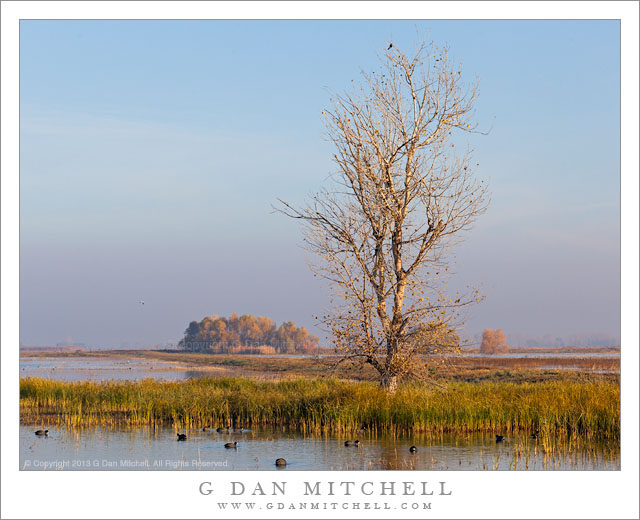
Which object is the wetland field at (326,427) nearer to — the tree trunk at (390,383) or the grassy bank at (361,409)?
the grassy bank at (361,409)

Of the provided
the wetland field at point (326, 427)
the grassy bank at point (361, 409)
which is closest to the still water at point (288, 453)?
the wetland field at point (326, 427)

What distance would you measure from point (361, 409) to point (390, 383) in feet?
Result: 8.74

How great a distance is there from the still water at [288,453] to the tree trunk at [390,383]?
3.70 m

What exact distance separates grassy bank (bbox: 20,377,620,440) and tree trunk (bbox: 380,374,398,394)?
383mm

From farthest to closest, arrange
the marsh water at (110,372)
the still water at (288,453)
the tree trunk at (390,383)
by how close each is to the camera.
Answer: the marsh water at (110,372) → the tree trunk at (390,383) → the still water at (288,453)

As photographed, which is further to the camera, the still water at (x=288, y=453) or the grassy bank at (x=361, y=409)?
the grassy bank at (x=361, y=409)

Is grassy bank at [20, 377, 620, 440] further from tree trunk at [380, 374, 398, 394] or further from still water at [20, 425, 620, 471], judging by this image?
still water at [20, 425, 620, 471]

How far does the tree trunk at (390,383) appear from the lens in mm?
21453

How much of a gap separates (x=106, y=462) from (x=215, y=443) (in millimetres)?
2756

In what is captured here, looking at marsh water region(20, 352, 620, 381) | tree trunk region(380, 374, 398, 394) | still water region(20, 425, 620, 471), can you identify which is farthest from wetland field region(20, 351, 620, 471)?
marsh water region(20, 352, 620, 381)

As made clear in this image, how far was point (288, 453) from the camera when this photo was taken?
612 inches

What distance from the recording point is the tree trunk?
21453mm

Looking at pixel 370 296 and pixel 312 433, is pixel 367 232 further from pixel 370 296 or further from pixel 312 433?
pixel 312 433
